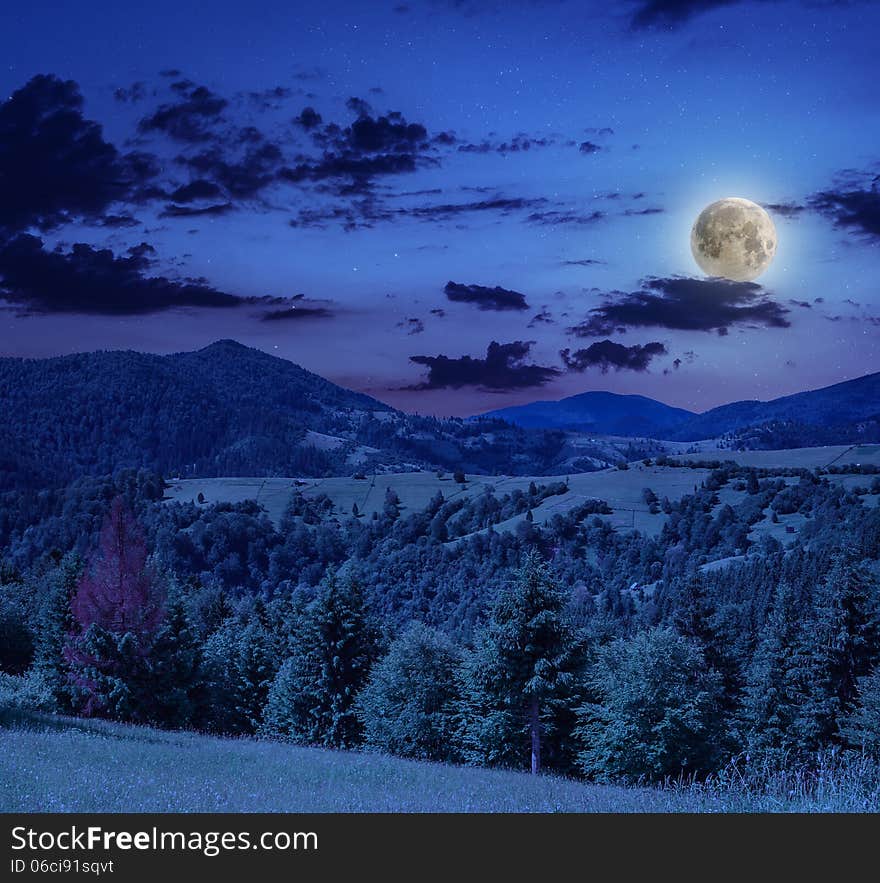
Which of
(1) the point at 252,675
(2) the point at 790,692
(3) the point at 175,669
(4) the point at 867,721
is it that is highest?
(3) the point at 175,669

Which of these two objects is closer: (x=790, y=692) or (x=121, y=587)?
(x=121, y=587)

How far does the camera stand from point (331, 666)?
161 ft

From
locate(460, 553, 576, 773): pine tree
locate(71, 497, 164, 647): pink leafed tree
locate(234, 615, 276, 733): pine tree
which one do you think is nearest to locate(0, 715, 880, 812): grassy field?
locate(460, 553, 576, 773): pine tree

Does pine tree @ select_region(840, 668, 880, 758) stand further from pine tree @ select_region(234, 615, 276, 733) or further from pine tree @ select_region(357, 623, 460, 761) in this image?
pine tree @ select_region(234, 615, 276, 733)

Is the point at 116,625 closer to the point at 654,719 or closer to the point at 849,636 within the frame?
the point at 654,719

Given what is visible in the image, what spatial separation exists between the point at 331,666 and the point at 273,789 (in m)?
38.0

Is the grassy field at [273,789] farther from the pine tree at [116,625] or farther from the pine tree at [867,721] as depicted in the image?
the pine tree at [867,721]

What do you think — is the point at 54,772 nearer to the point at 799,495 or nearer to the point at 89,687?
the point at 89,687

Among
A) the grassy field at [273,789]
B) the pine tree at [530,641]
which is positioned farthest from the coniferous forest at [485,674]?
the grassy field at [273,789]

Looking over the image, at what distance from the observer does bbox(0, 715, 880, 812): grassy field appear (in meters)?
9.92

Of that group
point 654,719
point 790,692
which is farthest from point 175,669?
point 790,692

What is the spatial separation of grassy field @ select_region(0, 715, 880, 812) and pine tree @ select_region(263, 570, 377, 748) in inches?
1158

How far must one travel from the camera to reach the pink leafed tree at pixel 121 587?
40.1m

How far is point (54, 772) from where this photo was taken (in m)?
12.7
